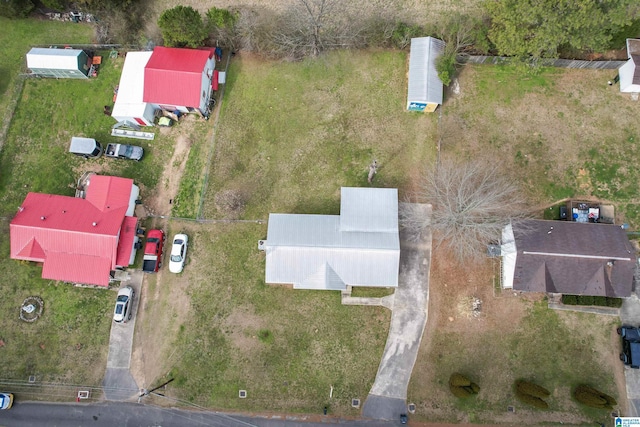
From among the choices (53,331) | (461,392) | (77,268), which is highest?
(77,268)

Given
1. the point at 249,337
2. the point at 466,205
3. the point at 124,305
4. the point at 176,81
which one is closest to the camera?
the point at 466,205

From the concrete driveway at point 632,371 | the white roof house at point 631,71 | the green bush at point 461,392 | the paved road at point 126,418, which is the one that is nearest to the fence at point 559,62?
the white roof house at point 631,71

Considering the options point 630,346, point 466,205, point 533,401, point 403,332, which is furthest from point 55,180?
point 630,346

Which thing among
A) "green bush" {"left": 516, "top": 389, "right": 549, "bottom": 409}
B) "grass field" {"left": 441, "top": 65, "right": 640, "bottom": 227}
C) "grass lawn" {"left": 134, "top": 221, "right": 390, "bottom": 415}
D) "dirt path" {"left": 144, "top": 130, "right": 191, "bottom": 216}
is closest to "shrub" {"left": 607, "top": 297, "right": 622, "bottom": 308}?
"grass field" {"left": 441, "top": 65, "right": 640, "bottom": 227}

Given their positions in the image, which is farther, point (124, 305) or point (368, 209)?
point (124, 305)

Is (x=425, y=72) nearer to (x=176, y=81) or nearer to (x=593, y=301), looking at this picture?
(x=176, y=81)

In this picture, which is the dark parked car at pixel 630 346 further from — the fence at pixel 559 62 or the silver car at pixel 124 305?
the silver car at pixel 124 305

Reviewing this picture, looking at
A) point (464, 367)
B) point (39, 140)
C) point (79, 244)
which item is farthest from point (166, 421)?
point (39, 140)

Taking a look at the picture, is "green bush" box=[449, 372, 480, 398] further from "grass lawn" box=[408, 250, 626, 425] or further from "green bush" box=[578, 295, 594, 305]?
"green bush" box=[578, 295, 594, 305]
